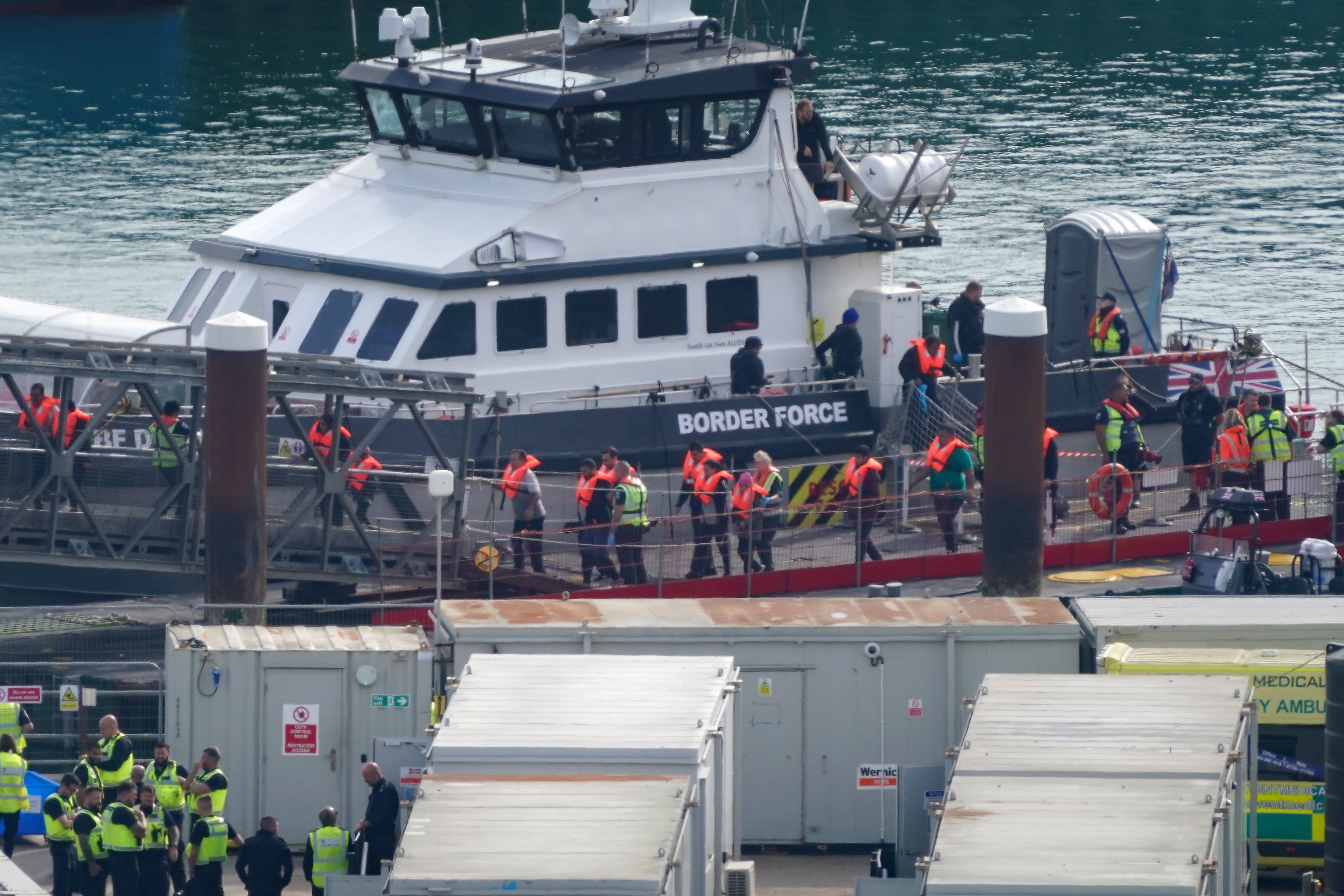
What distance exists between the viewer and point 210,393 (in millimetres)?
15797

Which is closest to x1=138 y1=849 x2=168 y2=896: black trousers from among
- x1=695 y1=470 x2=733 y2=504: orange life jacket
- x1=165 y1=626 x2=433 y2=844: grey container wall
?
x1=165 y1=626 x2=433 y2=844: grey container wall

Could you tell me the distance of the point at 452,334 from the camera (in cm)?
1902

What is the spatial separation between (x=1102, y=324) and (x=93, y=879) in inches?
486

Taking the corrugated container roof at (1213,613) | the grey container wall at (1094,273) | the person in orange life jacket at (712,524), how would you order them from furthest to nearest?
the grey container wall at (1094,273) → the person in orange life jacket at (712,524) → the corrugated container roof at (1213,613)

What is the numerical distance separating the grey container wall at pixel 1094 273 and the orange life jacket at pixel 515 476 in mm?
7047

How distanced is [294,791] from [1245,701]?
19.8 feet

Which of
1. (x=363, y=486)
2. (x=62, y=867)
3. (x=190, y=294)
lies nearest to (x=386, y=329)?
(x=363, y=486)

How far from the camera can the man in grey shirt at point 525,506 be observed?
17.5 meters

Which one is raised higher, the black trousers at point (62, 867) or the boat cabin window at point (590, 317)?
the boat cabin window at point (590, 317)

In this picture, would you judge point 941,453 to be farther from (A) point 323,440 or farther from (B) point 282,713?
(B) point 282,713

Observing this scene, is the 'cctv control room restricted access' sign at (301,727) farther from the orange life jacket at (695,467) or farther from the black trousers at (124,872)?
the orange life jacket at (695,467)

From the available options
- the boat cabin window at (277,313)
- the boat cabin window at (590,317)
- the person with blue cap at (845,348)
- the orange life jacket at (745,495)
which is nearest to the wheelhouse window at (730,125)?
the boat cabin window at (590,317)

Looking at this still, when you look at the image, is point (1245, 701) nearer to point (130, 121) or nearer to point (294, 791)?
point (294, 791)

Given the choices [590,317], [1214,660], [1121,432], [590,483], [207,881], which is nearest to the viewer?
[207,881]
